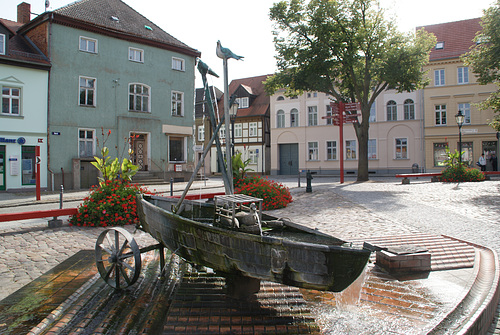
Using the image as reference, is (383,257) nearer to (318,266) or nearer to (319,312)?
(319,312)

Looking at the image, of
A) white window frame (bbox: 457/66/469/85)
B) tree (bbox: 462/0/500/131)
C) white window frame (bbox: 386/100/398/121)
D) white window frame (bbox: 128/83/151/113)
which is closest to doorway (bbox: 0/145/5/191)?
white window frame (bbox: 128/83/151/113)

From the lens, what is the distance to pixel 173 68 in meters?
28.5

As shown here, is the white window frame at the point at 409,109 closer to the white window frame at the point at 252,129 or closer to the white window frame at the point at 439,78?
the white window frame at the point at 439,78

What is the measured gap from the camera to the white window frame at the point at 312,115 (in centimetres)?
4156

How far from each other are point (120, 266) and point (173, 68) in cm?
2576

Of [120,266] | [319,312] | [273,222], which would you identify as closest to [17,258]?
[120,266]

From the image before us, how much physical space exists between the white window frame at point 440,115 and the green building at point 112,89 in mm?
23470

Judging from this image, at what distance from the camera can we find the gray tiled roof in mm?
23755

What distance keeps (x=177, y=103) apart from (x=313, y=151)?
1841cm

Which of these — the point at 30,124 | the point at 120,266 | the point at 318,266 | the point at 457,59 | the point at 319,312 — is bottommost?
the point at 319,312

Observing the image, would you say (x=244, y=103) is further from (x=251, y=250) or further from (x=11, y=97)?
(x=251, y=250)

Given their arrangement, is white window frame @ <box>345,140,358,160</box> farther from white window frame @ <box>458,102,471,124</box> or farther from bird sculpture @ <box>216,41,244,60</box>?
bird sculpture @ <box>216,41,244,60</box>

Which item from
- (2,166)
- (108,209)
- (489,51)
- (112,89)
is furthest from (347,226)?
(112,89)

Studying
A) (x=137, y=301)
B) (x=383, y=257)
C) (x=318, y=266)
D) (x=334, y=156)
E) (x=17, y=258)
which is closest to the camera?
(x=318, y=266)
